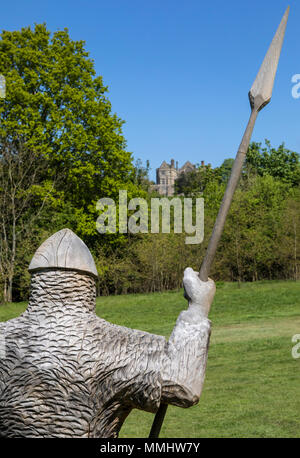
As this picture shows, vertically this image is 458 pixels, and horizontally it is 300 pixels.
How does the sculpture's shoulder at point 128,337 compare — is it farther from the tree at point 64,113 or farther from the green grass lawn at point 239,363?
the tree at point 64,113

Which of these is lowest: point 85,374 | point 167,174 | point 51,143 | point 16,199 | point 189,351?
point 85,374

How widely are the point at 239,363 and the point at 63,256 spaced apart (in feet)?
31.7

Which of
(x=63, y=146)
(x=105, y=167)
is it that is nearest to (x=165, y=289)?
(x=105, y=167)

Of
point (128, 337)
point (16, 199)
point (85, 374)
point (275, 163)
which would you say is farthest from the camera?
point (275, 163)

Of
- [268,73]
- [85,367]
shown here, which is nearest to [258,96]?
[268,73]

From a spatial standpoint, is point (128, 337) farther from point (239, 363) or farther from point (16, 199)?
point (16, 199)

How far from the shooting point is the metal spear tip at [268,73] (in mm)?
2943

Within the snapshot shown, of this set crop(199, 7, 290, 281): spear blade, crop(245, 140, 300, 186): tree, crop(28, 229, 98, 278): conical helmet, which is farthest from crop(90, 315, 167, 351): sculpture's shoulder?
crop(245, 140, 300, 186): tree

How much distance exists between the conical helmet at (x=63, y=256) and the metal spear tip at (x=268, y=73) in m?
1.25

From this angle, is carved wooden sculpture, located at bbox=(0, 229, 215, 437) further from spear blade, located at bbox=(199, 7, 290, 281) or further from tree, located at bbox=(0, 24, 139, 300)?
tree, located at bbox=(0, 24, 139, 300)

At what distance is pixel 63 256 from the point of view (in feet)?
9.83

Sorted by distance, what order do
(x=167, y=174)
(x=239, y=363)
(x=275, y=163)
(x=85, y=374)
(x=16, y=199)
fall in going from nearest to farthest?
(x=85, y=374)
(x=239, y=363)
(x=16, y=199)
(x=275, y=163)
(x=167, y=174)

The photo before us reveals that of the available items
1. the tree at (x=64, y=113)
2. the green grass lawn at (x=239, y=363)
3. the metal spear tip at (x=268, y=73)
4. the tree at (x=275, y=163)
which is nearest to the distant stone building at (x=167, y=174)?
the tree at (x=275, y=163)
